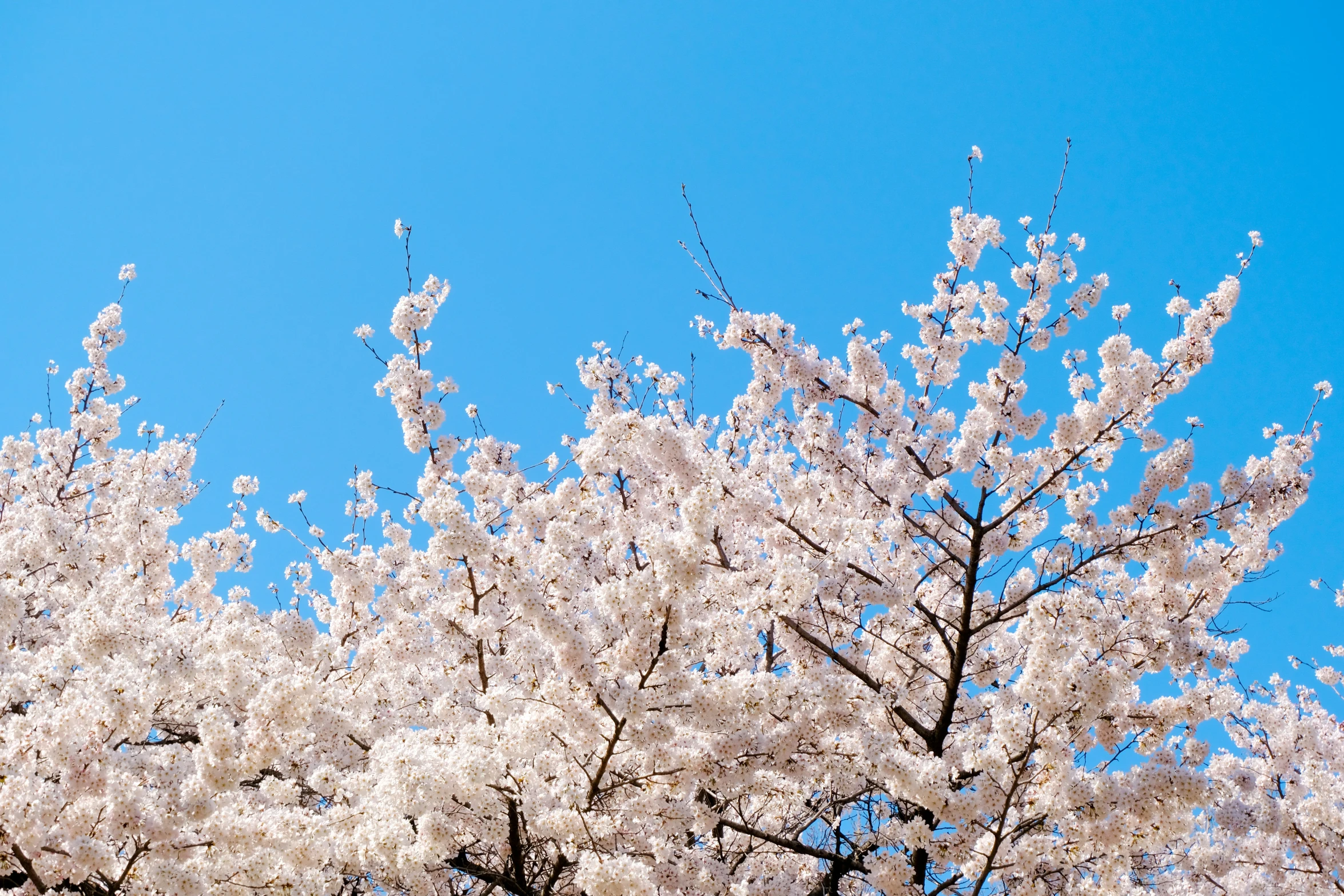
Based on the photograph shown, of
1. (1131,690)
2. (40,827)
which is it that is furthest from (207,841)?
(1131,690)

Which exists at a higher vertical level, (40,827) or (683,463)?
(683,463)

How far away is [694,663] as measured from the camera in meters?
6.67

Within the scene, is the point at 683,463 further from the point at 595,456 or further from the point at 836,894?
the point at 836,894

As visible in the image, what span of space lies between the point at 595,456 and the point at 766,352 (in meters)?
1.94

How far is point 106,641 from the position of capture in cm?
546

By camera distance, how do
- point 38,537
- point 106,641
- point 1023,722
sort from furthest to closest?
point 38,537, point 1023,722, point 106,641

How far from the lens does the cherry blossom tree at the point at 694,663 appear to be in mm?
5230

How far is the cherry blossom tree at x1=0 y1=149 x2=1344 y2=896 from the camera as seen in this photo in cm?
523

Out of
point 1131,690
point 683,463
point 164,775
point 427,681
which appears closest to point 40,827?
point 164,775

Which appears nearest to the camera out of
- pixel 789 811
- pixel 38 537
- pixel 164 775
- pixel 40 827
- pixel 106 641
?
pixel 40 827

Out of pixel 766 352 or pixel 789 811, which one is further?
pixel 789 811

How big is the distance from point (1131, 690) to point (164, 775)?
7054mm

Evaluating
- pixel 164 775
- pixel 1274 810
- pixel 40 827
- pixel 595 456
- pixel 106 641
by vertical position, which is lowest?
pixel 40 827

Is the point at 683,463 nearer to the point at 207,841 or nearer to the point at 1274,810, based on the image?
the point at 207,841
